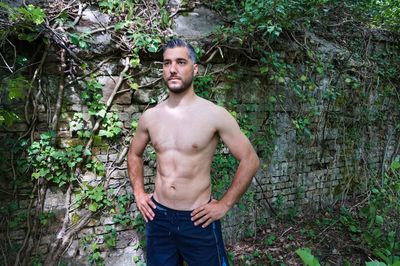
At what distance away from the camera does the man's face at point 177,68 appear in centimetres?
208

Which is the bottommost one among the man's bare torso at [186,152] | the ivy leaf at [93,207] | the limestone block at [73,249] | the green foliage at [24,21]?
the limestone block at [73,249]

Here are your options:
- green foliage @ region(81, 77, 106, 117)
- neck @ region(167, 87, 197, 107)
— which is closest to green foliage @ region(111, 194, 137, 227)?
green foliage @ region(81, 77, 106, 117)

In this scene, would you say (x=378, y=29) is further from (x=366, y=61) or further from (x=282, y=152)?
(x=282, y=152)

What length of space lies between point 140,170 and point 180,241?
641 mm

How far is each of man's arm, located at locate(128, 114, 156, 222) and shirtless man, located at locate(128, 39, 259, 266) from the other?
16 millimetres

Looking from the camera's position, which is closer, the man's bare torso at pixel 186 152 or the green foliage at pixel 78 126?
the man's bare torso at pixel 186 152

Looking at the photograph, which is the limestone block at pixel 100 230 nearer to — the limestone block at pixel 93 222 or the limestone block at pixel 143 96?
the limestone block at pixel 93 222

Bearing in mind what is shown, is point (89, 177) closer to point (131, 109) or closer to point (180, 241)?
point (131, 109)

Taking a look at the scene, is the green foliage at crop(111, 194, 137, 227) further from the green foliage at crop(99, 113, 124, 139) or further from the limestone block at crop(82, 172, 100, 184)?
the green foliage at crop(99, 113, 124, 139)

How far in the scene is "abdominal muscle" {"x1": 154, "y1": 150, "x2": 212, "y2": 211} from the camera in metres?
2.12

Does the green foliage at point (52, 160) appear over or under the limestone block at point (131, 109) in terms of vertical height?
under

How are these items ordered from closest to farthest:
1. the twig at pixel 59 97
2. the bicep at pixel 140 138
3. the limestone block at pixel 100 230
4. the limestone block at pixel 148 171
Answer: the bicep at pixel 140 138 < the twig at pixel 59 97 < the limestone block at pixel 100 230 < the limestone block at pixel 148 171

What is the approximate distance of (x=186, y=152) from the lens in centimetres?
211

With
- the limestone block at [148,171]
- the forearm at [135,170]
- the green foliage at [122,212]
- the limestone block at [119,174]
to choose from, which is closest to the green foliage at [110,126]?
the limestone block at [119,174]
